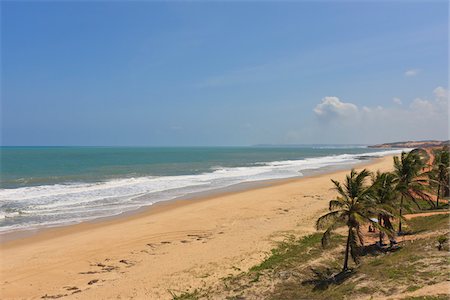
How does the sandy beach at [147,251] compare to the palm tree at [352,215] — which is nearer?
the palm tree at [352,215]

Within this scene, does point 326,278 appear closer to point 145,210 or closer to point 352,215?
point 352,215

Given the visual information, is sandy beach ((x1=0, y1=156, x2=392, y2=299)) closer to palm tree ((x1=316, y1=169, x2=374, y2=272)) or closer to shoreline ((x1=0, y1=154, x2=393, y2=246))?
shoreline ((x1=0, y1=154, x2=393, y2=246))

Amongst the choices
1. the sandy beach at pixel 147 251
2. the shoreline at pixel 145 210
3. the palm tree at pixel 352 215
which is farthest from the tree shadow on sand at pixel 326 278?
the shoreline at pixel 145 210

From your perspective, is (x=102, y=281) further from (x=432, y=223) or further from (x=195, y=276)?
(x=432, y=223)

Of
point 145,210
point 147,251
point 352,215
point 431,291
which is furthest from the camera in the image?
point 145,210

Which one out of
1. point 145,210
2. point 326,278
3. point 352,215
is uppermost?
point 352,215

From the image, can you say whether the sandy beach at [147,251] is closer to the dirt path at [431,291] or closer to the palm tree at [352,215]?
the palm tree at [352,215]

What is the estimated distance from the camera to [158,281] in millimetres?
13383

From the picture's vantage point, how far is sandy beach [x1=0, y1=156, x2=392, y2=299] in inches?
517

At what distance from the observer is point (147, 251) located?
667 inches

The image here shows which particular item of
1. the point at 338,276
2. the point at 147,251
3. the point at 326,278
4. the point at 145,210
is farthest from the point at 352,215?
the point at 145,210

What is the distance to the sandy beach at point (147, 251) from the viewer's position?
13141mm

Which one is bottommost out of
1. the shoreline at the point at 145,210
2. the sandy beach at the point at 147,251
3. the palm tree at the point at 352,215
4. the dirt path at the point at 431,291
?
the sandy beach at the point at 147,251

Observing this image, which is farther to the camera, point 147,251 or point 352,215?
point 147,251
